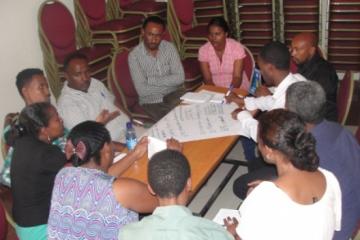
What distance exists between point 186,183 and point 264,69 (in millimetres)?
1567

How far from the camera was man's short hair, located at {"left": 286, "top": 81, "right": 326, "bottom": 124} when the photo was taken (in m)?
2.32

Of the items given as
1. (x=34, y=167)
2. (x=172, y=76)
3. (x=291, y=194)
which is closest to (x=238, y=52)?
(x=172, y=76)

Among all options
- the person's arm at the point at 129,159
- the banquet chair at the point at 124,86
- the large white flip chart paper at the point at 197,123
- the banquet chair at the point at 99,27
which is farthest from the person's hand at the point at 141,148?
the banquet chair at the point at 99,27

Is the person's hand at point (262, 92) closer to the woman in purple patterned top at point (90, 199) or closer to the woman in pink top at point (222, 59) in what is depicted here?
the woman in pink top at point (222, 59)

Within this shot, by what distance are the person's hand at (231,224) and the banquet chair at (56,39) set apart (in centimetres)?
283

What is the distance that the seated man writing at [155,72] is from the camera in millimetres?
4066

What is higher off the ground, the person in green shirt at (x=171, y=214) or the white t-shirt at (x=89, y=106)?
the person in green shirt at (x=171, y=214)

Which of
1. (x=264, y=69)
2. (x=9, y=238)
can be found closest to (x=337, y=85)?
(x=264, y=69)

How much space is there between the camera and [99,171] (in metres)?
2.08

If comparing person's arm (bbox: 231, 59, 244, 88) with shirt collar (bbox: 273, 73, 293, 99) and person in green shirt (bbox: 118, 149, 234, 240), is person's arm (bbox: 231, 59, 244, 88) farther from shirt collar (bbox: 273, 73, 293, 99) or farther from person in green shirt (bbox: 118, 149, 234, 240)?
person in green shirt (bbox: 118, 149, 234, 240)

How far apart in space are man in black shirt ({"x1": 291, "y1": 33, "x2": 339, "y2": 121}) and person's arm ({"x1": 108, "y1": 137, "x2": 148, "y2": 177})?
4.47 feet

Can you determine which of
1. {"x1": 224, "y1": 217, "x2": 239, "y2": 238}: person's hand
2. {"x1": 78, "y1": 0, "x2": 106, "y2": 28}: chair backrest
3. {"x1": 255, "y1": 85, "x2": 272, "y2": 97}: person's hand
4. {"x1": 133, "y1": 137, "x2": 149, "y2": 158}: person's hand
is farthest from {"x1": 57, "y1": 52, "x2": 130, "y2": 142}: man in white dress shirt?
{"x1": 78, "y1": 0, "x2": 106, "y2": 28}: chair backrest

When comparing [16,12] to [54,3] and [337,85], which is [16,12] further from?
[337,85]

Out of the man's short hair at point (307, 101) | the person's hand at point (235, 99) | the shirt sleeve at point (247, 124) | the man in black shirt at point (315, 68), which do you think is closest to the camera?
the man's short hair at point (307, 101)
